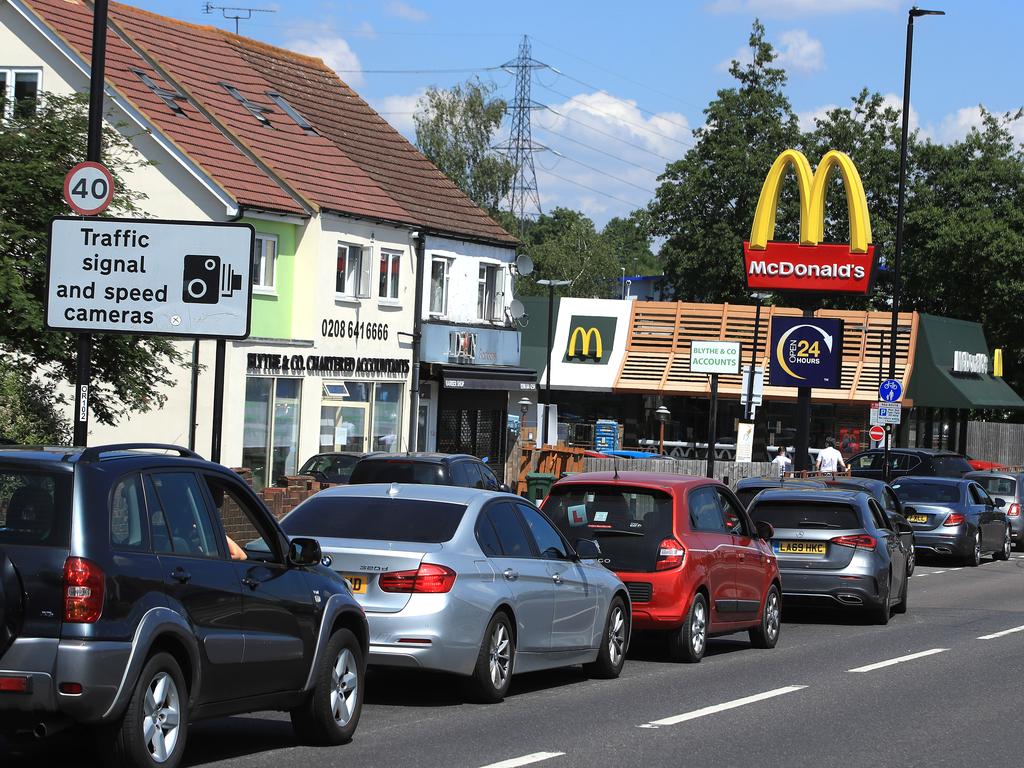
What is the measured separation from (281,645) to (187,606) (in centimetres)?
106

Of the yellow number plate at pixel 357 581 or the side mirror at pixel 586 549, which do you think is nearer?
the yellow number plate at pixel 357 581

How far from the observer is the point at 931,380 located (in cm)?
5556

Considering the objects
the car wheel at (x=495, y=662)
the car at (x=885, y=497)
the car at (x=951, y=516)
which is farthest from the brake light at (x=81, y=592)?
the car at (x=951, y=516)

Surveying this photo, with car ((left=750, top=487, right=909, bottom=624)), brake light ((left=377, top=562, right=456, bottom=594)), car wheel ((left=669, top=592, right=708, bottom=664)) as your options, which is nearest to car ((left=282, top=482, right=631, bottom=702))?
brake light ((left=377, top=562, right=456, bottom=594))

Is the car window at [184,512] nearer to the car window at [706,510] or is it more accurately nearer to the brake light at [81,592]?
the brake light at [81,592]

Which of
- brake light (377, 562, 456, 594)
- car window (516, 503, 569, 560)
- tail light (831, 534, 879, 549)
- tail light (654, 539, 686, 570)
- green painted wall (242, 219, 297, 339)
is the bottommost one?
tail light (831, 534, 879, 549)

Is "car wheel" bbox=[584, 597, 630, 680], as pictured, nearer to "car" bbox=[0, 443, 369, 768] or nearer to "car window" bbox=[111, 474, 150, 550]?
"car" bbox=[0, 443, 369, 768]

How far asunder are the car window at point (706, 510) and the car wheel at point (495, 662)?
3746mm

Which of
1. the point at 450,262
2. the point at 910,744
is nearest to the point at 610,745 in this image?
the point at 910,744

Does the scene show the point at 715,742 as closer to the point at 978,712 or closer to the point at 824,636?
the point at 978,712

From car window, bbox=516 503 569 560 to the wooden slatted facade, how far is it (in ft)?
139

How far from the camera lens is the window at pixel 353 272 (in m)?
38.5

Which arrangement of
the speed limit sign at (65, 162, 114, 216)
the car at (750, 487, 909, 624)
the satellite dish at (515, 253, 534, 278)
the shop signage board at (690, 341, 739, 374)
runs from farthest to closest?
the satellite dish at (515, 253, 534, 278) < the shop signage board at (690, 341, 739, 374) < the car at (750, 487, 909, 624) < the speed limit sign at (65, 162, 114, 216)

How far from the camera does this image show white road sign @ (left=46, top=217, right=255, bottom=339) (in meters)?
15.5
